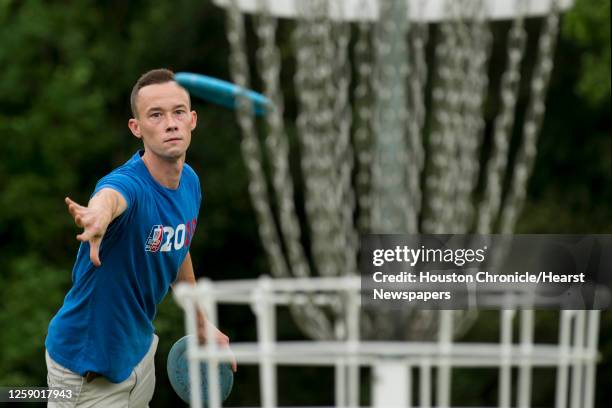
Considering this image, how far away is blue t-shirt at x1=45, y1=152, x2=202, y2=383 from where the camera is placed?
3584 millimetres

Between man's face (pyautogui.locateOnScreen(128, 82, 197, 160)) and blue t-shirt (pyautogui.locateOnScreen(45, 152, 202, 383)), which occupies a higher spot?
man's face (pyautogui.locateOnScreen(128, 82, 197, 160))

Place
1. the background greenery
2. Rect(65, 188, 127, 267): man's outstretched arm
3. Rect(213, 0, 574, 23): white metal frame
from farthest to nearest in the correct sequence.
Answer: the background greenery → Rect(213, 0, 574, 23): white metal frame → Rect(65, 188, 127, 267): man's outstretched arm

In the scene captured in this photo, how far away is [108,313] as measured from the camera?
3.64 meters

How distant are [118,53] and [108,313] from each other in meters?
13.4

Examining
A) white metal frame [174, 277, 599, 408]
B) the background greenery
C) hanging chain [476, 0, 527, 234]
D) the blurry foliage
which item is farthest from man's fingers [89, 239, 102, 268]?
the background greenery

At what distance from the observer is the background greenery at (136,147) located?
51.8ft

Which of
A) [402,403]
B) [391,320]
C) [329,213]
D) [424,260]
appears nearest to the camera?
[402,403]

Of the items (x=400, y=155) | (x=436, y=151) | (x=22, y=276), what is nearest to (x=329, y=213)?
(x=400, y=155)

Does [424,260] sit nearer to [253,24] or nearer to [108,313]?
[108,313]

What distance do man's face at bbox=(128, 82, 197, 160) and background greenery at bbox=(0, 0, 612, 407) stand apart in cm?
1145

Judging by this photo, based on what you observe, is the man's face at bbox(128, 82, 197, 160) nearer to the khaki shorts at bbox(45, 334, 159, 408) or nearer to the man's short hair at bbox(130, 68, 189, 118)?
the man's short hair at bbox(130, 68, 189, 118)

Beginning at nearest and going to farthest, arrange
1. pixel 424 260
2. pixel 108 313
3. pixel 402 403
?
pixel 402 403 → pixel 108 313 → pixel 424 260

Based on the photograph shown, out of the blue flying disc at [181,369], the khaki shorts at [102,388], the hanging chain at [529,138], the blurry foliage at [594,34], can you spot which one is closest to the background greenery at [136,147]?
the hanging chain at [529,138]

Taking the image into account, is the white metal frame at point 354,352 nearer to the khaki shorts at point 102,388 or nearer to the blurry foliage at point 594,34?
the khaki shorts at point 102,388
